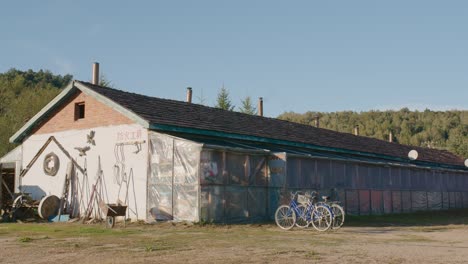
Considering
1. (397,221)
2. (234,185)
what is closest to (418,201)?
(397,221)

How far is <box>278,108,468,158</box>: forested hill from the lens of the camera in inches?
3824

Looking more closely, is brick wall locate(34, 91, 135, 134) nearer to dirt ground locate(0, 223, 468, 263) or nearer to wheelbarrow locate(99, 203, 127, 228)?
wheelbarrow locate(99, 203, 127, 228)

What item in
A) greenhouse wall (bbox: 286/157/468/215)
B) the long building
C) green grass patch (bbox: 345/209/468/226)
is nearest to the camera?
the long building

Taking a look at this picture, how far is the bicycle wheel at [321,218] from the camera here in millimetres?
17853

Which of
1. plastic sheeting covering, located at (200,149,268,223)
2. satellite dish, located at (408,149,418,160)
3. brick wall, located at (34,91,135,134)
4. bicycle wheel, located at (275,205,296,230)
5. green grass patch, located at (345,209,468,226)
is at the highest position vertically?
brick wall, located at (34,91,135,134)

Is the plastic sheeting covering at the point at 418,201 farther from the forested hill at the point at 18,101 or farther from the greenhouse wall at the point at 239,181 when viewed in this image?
the forested hill at the point at 18,101

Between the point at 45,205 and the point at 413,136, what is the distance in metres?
87.5

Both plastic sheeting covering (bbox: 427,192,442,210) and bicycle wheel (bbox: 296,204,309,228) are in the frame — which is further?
plastic sheeting covering (bbox: 427,192,442,210)

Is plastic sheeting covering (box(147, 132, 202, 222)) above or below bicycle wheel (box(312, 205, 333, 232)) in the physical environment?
above

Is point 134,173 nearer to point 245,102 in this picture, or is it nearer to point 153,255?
point 153,255

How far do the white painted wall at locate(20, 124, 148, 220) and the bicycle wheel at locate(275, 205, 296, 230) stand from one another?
5.44 metres

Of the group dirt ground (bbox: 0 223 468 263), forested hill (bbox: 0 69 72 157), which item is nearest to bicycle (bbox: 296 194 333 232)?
dirt ground (bbox: 0 223 468 263)

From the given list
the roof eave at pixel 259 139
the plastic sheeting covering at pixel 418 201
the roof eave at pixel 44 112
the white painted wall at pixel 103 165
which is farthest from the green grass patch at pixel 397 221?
the roof eave at pixel 44 112

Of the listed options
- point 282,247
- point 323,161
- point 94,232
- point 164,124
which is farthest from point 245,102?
point 282,247
